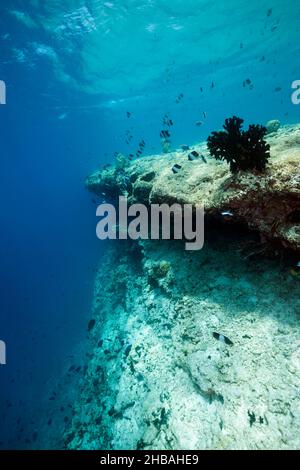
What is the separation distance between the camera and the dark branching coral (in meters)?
4.99

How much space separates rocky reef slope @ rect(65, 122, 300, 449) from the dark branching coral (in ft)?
0.70

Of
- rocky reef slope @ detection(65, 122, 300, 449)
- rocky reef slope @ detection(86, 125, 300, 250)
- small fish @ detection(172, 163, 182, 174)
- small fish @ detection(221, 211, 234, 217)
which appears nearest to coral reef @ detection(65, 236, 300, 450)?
rocky reef slope @ detection(65, 122, 300, 449)

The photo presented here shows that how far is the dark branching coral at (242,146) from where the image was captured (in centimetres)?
499

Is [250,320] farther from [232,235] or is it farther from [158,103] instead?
[158,103]

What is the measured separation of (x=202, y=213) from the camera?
246 inches

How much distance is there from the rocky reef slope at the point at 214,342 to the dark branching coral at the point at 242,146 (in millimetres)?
213

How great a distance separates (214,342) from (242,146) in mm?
3550

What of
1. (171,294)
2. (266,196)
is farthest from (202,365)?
(266,196)

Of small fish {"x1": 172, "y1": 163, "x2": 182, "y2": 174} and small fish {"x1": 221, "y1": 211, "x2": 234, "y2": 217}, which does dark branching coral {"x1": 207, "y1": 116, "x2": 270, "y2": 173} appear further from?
small fish {"x1": 172, "y1": 163, "x2": 182, "y2": 174}

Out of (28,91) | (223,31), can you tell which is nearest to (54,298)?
(28,91)

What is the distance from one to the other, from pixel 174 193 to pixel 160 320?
306cm

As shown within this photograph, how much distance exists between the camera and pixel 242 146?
514 cm

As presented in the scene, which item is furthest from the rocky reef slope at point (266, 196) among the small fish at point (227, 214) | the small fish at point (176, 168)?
the small fish at point (176, 168)

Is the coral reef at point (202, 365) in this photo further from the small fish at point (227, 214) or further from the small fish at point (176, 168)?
the small fish at point (176, 168)
